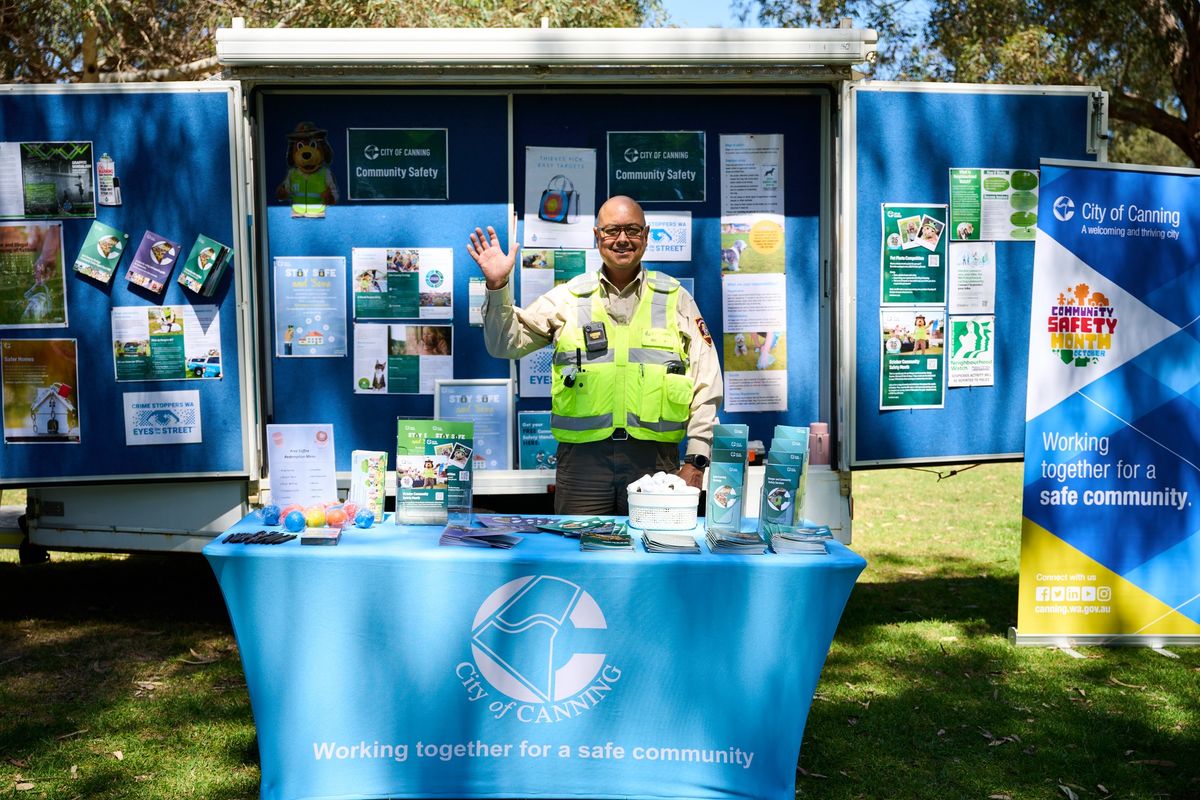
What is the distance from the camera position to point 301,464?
11.5ft

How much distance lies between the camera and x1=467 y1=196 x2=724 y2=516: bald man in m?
3.99

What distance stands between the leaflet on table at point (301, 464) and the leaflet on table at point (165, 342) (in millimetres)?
1452

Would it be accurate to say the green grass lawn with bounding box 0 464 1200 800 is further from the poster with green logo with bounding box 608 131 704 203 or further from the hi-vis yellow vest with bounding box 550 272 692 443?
the poster with green logo with bounding box 608 131 704 203

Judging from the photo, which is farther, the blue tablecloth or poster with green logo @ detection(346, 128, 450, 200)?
poster with green logo @ detection(346, 128, 450, 200)

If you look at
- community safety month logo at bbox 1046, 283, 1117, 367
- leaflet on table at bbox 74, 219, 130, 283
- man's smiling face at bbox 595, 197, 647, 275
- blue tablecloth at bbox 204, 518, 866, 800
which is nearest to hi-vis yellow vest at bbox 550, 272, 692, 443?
man's smiling face at bbox 595, 197, 647, 275

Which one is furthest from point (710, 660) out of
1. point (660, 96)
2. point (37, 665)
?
point (37, 665)

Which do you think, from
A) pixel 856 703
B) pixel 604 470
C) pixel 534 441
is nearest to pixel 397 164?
pixel 534 441

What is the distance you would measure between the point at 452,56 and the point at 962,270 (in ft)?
7.86

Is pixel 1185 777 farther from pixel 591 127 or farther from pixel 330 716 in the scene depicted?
pixel 591 127

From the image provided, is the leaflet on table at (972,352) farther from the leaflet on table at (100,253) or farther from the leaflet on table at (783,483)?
the leaflet on table at (100,253)

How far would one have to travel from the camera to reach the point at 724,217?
198 inches

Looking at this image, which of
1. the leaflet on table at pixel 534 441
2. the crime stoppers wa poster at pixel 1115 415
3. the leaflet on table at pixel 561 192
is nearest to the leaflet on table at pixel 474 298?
the leaflet on table at pixel 561 192

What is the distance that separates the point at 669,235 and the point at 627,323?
1070 millimetres

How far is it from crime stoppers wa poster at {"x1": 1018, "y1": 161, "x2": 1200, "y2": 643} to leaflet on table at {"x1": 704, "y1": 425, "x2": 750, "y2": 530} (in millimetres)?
2033
